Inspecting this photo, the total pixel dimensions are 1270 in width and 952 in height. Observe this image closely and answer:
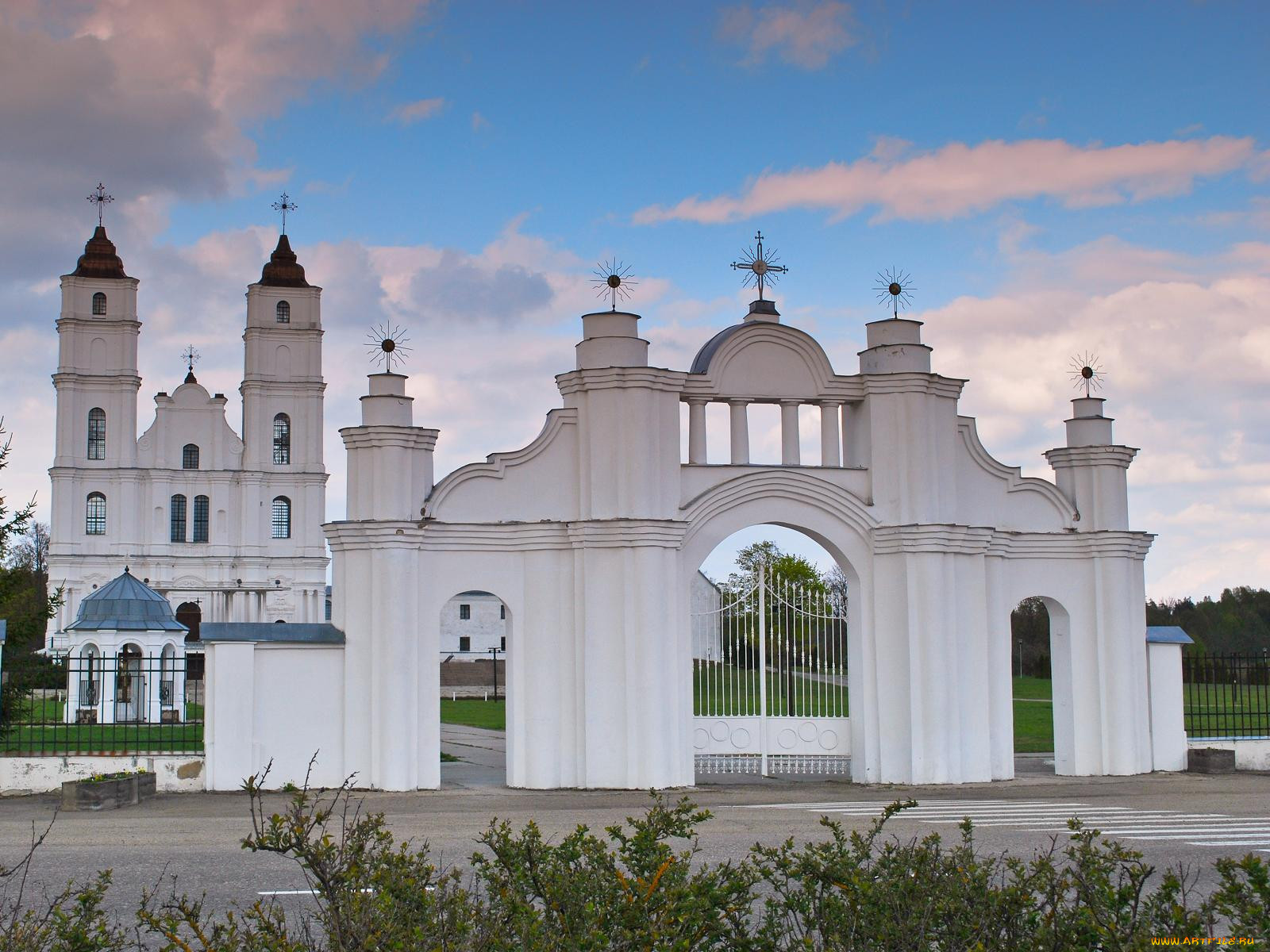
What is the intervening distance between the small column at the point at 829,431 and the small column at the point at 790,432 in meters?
0.38

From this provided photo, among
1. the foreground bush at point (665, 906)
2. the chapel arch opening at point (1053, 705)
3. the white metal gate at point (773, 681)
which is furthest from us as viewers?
the chapel arch opening at point (1053, 705)

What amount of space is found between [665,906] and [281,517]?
64.5 metres

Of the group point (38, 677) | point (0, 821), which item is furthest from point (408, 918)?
point (38, 677)

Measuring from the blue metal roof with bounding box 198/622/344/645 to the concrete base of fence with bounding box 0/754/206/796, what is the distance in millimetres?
1603

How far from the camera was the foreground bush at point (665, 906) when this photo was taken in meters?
5.95

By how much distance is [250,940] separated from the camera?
19.6ft

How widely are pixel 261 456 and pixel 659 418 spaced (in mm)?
52457

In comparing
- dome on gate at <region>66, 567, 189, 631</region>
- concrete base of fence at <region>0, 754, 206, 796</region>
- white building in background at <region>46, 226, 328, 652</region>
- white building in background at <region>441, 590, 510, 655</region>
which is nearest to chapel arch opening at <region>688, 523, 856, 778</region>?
concrete base of fence at <region>0, 754, 206, 796</region>

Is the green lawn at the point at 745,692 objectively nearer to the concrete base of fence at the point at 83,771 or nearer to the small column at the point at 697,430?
the small column at the point at 697,430

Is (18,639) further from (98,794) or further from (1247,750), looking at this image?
(1247,750)

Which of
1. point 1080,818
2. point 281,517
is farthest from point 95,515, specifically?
point 1080,818

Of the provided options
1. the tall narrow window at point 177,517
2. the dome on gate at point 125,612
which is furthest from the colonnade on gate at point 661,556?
the tall narrow window at point 177,517

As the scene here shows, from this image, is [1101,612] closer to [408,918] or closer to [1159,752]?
[1159,752]

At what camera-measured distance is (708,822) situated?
14.5m
